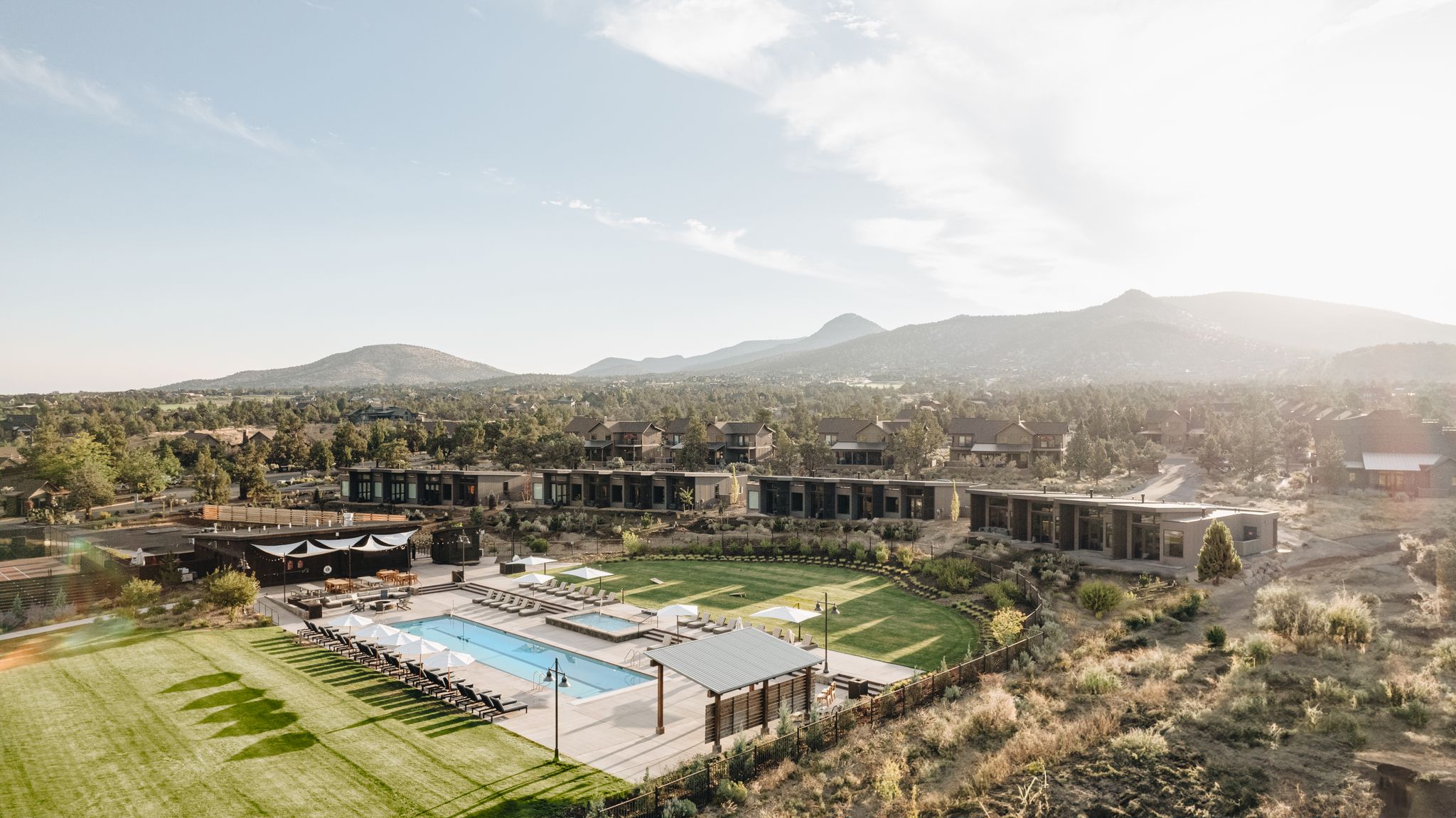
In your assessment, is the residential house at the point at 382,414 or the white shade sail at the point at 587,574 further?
the residential house at the point at 382,414

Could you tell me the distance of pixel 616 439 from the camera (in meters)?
84.4

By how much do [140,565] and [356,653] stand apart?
51.9 ft

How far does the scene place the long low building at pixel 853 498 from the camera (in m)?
50.4

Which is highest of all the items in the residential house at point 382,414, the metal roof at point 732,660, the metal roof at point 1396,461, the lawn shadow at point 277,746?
the residential house at point 382,414

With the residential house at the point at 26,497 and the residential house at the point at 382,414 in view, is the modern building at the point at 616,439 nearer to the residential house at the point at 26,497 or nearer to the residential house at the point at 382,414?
the residential house at the point at 26,497

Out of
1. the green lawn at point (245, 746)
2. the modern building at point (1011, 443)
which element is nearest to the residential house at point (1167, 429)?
the modern building at point (1011, 443)

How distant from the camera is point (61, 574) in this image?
33.6 m

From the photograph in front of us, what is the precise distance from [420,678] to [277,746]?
4960 mm

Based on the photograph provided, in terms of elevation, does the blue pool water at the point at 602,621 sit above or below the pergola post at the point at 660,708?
below

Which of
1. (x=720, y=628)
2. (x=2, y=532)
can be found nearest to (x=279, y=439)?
(x=2, y=532)

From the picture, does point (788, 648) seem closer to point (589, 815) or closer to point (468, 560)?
point (589, 815)

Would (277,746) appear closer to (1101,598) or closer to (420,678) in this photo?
(420,678)

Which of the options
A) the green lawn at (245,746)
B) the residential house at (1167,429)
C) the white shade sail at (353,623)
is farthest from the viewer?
the residential house at (1167,429)

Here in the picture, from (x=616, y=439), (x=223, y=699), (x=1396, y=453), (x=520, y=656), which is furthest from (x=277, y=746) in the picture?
(x=1396, y=453)
